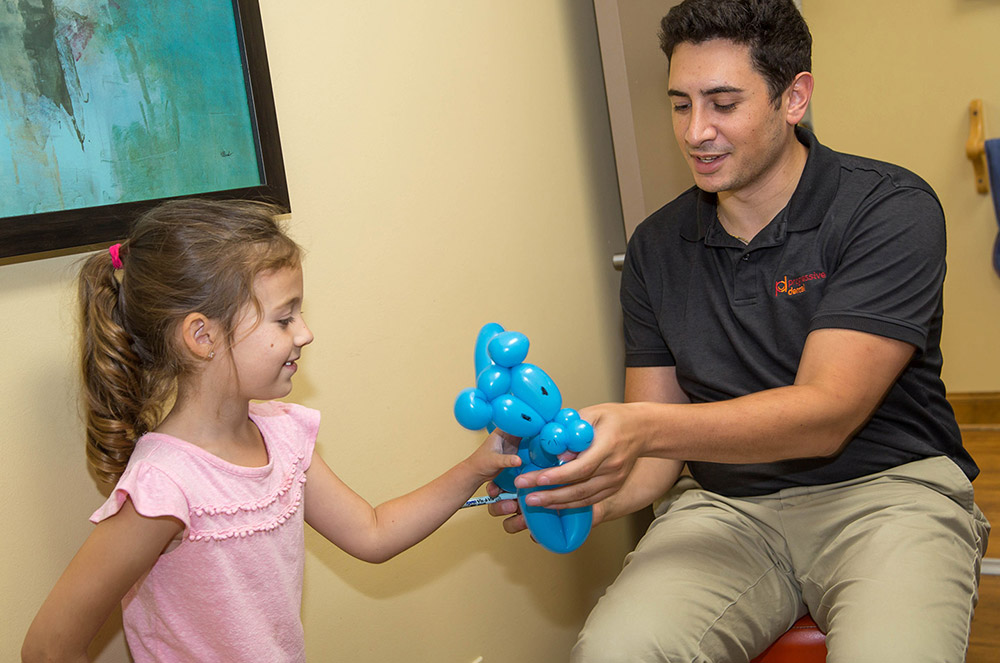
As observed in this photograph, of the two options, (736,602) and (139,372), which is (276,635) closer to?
(139,372)

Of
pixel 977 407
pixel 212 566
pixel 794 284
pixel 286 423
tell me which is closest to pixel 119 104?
pixel 286 423

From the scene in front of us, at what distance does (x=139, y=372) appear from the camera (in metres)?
0.95

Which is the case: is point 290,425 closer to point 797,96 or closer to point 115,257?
point 115,257

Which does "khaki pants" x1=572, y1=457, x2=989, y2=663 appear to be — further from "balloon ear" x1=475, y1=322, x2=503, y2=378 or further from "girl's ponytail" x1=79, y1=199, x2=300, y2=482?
"girl's ponytail" x1=79, y1=199, x2=300, y2=482

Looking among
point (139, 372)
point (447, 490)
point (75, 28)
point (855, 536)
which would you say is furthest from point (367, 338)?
point (855, 536)

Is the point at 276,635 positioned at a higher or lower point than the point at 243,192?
lower

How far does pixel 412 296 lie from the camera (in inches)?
57.4

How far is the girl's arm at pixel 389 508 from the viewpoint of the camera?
111cm

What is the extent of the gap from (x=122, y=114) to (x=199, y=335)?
278mm

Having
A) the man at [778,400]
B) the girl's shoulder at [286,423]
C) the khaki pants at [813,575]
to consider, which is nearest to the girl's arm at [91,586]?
the girl's shoulder at [286,423]

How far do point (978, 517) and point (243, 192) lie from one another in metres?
1.20

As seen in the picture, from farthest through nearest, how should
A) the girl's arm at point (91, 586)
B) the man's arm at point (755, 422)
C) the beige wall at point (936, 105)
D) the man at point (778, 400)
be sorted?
1. the beige wall at point (936, 105)
2. the man at point (778, 400)
3. the man's arm at point (755, 422)
4. the girl's arm at point (91, 586)

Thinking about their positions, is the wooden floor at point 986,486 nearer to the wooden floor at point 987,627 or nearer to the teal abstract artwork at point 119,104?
the wooden floor at point 987,627

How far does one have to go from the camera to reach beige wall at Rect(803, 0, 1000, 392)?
2.94m
